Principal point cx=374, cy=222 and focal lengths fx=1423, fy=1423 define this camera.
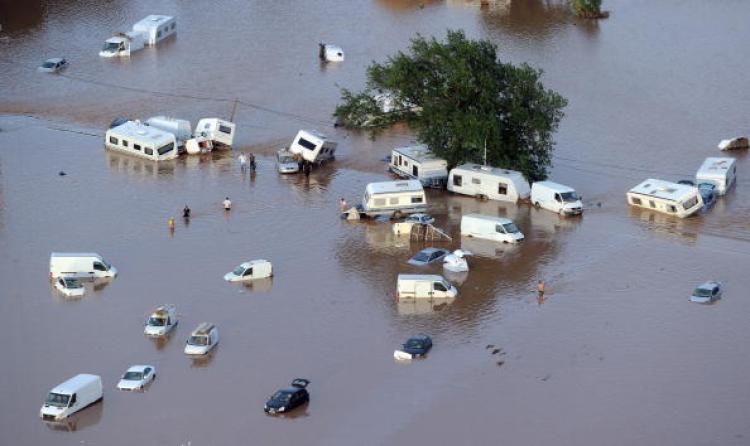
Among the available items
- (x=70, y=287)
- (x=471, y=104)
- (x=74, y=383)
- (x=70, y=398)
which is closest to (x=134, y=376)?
(x=74, y=383)

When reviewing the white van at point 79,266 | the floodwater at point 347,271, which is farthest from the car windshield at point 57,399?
the white van at point 79,266

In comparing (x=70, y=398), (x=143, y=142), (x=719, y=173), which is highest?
(x=719, y=173)

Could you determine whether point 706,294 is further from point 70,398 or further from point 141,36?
point 141,36

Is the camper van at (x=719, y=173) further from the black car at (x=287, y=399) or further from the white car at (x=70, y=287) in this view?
the white car at (x=70, y=287)

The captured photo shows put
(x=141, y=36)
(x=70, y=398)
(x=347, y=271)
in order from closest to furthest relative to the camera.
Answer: (x=70, y=398)
(x=347, y=271)
(x=141, y=36)

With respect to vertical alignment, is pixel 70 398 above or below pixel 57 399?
above

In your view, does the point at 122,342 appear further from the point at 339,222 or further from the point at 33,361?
the point at 339,222
